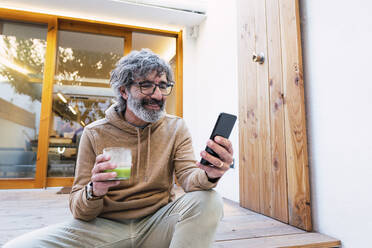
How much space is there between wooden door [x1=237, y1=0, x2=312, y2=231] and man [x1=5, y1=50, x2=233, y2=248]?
0.80 metres

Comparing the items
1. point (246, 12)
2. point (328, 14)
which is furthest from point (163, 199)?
point (246, 12)

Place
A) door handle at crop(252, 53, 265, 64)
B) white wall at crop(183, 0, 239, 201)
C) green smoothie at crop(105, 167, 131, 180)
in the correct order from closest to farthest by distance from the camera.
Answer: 1. green smoothie at crop(105, 167, 131, 180)
2. door handle at crop(252, 53, 265, 64)
3. white wall at crop(183, 0, 239, 201)

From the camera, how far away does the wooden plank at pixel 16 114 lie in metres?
3.08

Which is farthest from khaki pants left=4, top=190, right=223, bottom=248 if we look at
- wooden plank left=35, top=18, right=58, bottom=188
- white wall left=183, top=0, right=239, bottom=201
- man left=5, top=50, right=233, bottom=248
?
wooden plank left=35, top=18, right=58, bottom=188

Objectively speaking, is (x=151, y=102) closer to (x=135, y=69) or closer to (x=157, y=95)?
(x=157, y=95)

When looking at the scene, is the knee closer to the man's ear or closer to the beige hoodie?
the beige hoodie

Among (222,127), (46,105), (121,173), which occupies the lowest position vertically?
(121,173)

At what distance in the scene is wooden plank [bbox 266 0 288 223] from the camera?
1.69m

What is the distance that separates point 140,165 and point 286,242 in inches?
34.3

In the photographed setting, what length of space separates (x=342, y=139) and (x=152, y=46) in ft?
10.3

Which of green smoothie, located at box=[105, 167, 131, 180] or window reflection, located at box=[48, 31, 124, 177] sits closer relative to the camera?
green smoothie, located at box=[105, 167, 131, 180]

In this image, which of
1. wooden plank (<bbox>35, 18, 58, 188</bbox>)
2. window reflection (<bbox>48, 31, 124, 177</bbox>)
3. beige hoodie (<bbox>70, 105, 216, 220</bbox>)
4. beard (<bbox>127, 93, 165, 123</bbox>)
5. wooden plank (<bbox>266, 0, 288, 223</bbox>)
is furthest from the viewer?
window reflection (<bbox>48, 31, 124, 177</bbox>)

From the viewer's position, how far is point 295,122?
5.24 ft

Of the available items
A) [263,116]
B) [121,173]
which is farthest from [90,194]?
[263,116]
